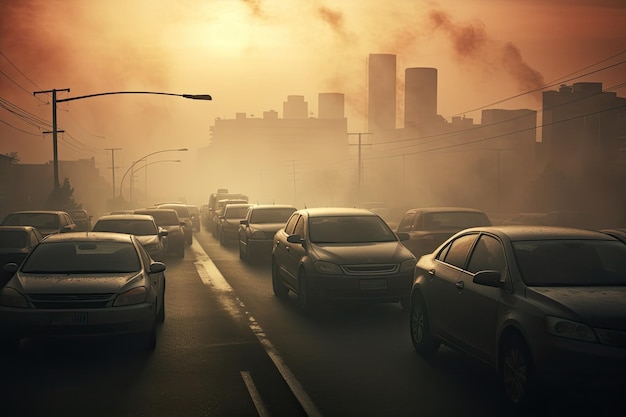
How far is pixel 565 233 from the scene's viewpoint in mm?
8055

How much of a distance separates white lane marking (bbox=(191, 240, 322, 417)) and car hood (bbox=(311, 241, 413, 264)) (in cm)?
162

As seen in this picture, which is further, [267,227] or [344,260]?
[267,227]

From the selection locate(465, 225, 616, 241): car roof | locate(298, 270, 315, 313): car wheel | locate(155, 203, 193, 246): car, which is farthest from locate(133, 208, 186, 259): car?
locate(465, 225, 616, 241): car roof

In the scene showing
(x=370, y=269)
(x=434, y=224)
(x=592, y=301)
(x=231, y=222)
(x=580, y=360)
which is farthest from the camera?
(x=231, y=222)

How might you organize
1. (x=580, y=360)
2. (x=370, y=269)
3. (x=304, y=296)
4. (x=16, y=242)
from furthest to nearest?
(x=16, y=242)
(x=304, y=296)
(x=370, y=269)
(x=580, y=360)

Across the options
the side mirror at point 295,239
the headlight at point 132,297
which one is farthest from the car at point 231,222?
the headlight at point 132,297

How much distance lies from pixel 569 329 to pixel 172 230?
21.6 meters

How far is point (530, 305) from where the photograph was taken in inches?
268

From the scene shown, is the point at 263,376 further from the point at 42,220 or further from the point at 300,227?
the point at 42,220

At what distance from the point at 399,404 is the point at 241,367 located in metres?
2.25

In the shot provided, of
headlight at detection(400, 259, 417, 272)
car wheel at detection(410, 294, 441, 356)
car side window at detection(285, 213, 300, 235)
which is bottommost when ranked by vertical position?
car wheel at detection(410, 294, 441, 356)

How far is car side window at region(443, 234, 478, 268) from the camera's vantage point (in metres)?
8.59

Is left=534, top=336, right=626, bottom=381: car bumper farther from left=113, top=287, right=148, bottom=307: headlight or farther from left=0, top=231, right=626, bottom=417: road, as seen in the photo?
left=113, top=287, right=148, bottom=307: headlight

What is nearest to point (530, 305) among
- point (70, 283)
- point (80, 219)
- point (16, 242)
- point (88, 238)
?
point (70, 283)
